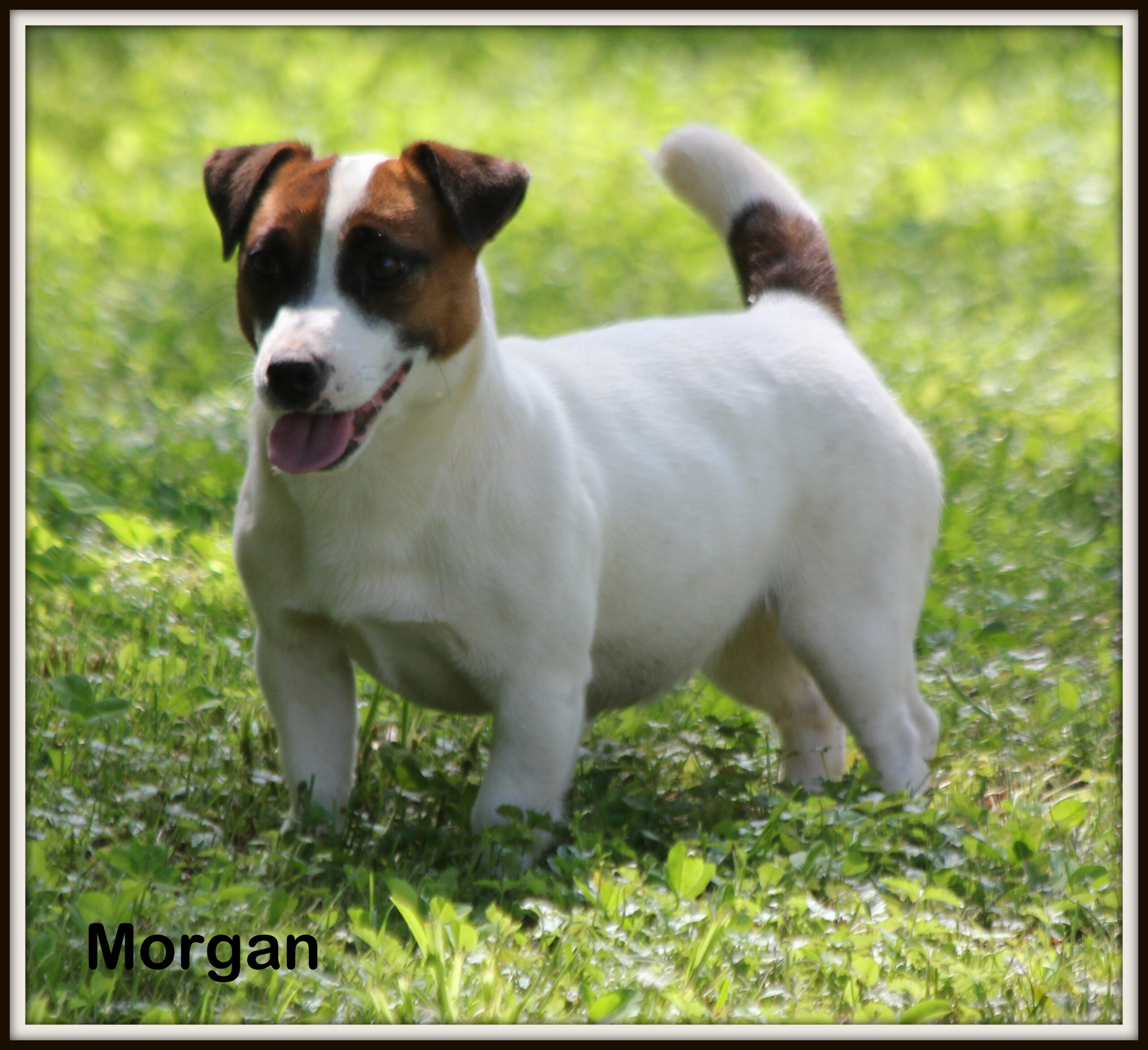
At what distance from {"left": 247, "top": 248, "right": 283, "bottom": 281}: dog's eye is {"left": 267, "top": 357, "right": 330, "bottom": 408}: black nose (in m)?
0.28

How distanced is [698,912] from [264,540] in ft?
4.42

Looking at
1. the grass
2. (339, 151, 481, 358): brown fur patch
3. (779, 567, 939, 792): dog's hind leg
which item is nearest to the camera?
the grass

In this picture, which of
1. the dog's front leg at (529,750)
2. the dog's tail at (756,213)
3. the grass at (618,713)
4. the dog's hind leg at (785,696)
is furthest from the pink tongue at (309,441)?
the dog's tail at (756,213)

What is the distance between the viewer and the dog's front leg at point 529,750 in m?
3.71

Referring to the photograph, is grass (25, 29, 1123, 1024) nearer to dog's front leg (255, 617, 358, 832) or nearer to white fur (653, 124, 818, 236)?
dog's front leg (255, 617, 358, 832)

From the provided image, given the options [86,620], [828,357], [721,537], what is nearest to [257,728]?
[86,620]

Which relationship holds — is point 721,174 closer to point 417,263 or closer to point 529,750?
point 417,263

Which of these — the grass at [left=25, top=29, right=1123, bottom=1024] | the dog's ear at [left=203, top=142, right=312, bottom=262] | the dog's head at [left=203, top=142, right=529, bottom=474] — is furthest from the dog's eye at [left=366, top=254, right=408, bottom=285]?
the grass at [left=25, top=29, right=1123, bottom=1024]

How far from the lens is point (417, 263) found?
3428mm

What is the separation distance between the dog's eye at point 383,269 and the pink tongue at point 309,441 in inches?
11.7

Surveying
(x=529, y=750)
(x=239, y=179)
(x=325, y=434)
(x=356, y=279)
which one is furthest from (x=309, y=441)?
(x=529, y=750)

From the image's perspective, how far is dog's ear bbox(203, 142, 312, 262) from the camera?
11.9 ft

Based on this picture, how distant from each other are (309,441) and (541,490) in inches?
23.6

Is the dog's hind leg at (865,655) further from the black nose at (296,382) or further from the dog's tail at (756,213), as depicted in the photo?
the black nose at (296,382)
